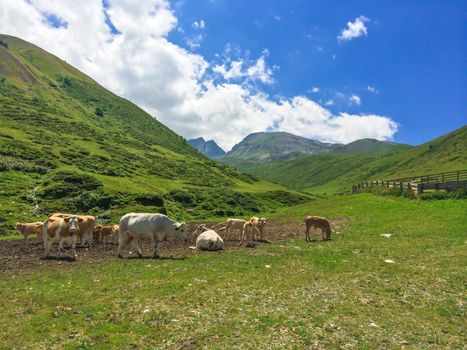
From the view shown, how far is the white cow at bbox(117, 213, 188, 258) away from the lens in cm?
2348

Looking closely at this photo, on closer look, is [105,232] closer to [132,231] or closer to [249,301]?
[132,231]

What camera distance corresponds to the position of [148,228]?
2348 centimetres

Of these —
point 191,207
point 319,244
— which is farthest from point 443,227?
point 191,207

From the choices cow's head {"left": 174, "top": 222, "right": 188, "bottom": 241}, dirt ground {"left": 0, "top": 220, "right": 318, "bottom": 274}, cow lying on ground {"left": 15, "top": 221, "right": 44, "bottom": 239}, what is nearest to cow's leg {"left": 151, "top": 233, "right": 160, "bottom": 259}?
dirt ground {"left": 0, "top": 220, "right": 318, "bottom": 274}

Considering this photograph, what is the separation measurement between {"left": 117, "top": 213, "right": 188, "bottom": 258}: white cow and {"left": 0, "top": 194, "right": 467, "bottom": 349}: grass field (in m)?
1.76

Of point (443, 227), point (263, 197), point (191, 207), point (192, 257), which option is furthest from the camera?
point (263, 197)

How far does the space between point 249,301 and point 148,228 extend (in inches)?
435

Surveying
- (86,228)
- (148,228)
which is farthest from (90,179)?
(148,228)

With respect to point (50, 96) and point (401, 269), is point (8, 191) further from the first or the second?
point (50, 96)

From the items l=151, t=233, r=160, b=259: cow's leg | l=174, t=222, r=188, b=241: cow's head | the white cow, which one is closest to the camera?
l=151, t=233, r=160, b=259: cow's leg

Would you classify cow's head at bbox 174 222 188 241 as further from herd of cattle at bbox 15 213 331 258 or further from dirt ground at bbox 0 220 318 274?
dirt ground at bbox 0 220 318 274

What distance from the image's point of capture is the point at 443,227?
30.3 metres

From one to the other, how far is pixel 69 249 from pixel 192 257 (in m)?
9.97

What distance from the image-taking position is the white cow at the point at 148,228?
77.0 ft
